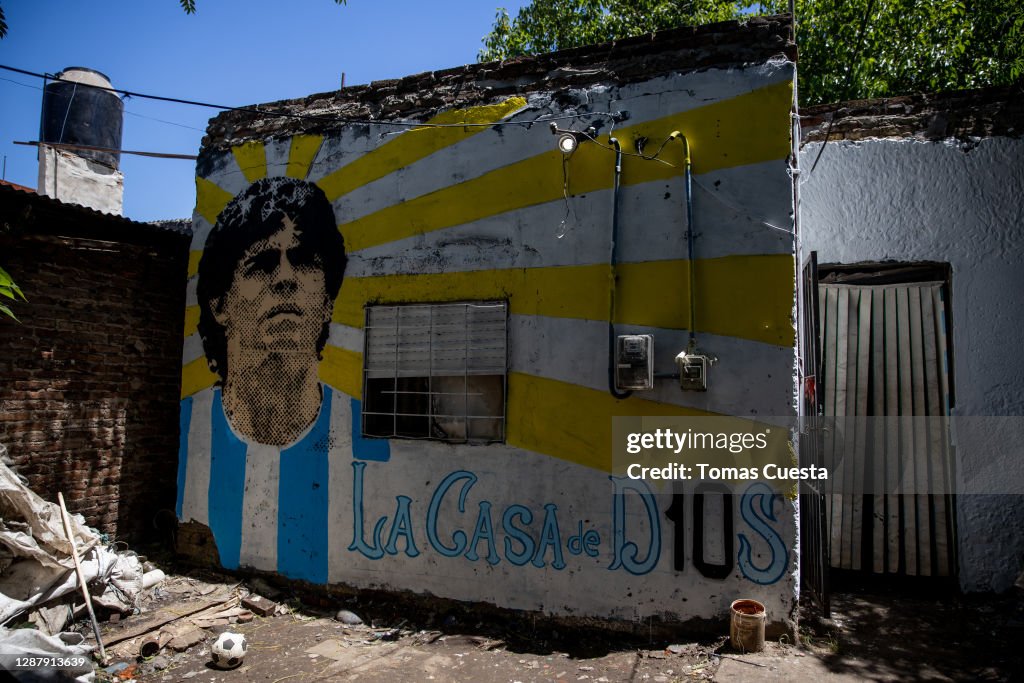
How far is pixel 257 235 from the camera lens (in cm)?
619

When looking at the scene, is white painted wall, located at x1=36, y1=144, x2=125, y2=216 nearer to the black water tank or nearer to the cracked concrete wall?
the black water tank

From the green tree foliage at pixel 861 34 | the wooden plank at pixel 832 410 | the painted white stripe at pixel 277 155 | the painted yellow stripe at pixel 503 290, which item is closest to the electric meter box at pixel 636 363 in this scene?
→ the painted yellow stripe at pixel 503 290

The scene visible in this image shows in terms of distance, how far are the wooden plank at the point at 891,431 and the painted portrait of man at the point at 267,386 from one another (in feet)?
16.5

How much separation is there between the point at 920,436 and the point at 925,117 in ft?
9.54

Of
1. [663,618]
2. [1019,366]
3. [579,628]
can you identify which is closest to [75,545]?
[579,628]

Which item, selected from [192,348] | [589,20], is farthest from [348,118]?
[589,20]

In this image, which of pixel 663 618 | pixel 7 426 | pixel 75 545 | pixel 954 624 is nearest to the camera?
pixel 663 618

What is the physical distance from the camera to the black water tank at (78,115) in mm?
11891

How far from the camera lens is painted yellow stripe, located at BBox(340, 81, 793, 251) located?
4.50 meters

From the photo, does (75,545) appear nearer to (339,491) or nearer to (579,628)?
(339,491)

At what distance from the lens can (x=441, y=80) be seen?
5.55 meters

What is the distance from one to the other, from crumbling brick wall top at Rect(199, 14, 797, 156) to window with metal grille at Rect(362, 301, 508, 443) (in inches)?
73.0

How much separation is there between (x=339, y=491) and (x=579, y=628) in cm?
237

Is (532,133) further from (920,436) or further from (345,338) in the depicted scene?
(920,436)
